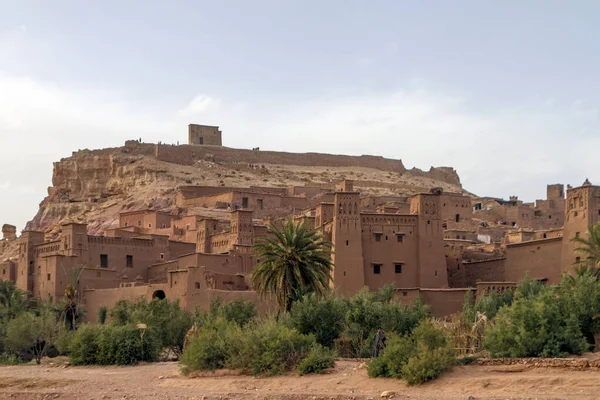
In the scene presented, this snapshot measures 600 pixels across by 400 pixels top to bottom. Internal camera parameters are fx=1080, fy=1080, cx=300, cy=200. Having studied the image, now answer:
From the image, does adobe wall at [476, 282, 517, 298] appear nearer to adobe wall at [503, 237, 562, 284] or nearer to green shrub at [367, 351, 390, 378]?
adobe wall at [503, 237, 562, 284]

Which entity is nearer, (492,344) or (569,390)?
(569,390)

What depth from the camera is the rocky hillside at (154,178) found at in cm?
7519

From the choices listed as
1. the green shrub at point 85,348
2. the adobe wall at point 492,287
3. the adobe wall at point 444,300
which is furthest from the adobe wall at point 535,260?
the green shrub at point 85,348

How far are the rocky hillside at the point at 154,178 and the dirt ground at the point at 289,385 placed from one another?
4048cm

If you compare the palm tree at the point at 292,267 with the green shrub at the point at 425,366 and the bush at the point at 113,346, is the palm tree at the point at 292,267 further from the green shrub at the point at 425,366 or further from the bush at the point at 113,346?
the green shrub at the point at 425,366

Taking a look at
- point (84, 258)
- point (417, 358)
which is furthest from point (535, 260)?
point (417, 358)

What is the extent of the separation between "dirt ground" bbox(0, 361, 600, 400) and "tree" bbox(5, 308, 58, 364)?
691 cm

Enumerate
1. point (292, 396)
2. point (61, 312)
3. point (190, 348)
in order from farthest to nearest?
point (61, 312), point (190, 348), point (292, 396)

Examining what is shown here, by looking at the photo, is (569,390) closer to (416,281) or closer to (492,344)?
(492,344)

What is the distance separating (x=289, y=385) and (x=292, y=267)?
28.1ft

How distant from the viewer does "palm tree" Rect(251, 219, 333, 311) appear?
112ft

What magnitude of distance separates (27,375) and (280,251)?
858 cm

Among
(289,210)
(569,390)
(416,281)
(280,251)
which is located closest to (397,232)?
(416,281)

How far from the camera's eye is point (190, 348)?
2933cm
